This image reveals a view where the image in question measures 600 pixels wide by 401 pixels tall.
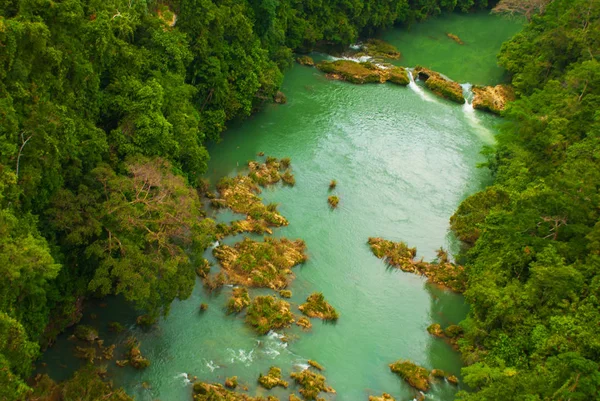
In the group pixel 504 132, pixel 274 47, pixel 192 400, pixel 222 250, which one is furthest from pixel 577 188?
pixel 274 47

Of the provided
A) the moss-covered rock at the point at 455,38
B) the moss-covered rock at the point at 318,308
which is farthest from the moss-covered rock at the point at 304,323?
the moss-covered rock at the point at 455,38

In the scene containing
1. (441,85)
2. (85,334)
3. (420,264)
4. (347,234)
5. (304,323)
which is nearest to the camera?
(85,334)

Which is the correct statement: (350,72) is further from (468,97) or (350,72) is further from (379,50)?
(468,97)

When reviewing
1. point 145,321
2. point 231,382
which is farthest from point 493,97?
point 145,321

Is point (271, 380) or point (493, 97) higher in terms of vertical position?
point (493, 97)

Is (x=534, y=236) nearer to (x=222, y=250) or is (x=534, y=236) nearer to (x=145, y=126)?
(x=222, y=250)

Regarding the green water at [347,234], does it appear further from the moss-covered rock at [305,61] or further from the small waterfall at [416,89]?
the moss-covered rock at [305,61]
